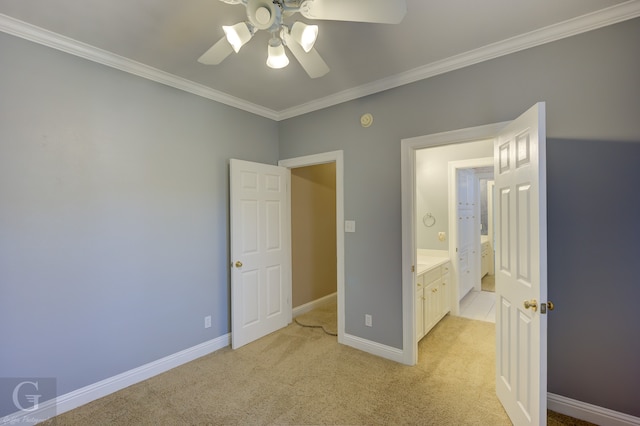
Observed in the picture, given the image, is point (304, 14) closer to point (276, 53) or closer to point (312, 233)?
point (276, 53)

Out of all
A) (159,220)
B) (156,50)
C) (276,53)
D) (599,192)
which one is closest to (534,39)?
(599,192)

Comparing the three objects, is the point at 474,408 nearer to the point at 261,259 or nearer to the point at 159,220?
the point at 261,259

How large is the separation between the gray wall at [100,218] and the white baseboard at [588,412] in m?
2.96

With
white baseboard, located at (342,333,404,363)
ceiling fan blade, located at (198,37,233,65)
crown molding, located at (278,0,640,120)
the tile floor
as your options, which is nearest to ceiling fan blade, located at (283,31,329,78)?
ceiling fan blade, located at (198,37,233,65)

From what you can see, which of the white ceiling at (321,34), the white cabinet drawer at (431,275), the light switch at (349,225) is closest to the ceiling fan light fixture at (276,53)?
the white ceiling at (321,34)

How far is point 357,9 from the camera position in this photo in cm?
128

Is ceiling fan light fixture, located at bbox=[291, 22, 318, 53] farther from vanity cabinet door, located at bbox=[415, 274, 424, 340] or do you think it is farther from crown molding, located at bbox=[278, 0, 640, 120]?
vanity cabinet door, located at bbox=[415, 274, 424, 340]

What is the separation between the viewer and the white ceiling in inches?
68.4

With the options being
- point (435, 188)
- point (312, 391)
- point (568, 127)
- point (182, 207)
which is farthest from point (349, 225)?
point (568, 127)

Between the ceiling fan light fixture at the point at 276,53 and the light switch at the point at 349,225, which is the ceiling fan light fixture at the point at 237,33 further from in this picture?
the light switch at the point at 349,225

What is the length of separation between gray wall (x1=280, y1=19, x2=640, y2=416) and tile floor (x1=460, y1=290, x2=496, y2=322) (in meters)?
1.84

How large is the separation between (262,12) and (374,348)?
2897 mm

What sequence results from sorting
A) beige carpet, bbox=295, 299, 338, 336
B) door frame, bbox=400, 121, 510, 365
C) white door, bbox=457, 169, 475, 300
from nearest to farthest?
door frame, bbox=400, 121, 510, 365 → beige carpet, bbox=295, 299, 338, 336 → white door, bbox=457, 169, 475, 300

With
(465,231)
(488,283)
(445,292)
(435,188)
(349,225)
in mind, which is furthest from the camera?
(488,283)
